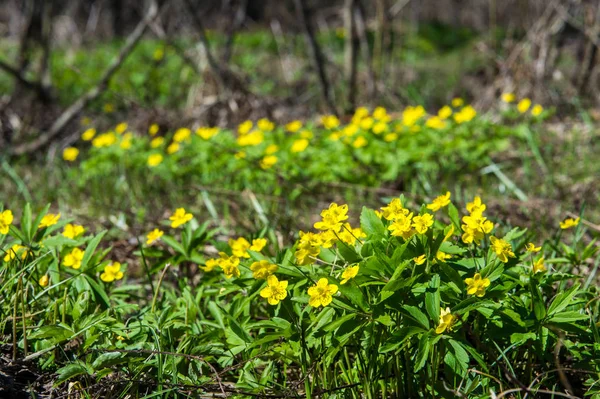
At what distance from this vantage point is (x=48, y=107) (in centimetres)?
614

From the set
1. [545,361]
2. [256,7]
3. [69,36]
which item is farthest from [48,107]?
[256,7]

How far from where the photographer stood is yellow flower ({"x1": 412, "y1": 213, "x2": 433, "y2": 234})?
146 cm

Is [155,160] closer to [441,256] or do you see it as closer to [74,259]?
[74,259]

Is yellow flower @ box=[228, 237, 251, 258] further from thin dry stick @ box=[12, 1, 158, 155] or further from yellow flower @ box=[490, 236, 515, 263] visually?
thin dry stick @ box=[12, 1, 158, 155]

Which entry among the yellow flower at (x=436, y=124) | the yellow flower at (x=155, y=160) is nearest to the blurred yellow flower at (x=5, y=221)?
the yellow flower at (x=155, y=160)

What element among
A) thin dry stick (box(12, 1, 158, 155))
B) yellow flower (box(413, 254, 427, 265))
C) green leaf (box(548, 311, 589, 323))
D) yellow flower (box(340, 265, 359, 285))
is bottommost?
green leaf (box(548, 311, 589, 323))

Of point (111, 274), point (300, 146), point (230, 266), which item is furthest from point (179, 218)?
point (300, 146)

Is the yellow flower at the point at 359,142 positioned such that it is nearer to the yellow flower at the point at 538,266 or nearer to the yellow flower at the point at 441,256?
the yellow flower at the point at 538,266

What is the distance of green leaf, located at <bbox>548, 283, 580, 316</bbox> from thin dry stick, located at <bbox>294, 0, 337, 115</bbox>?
13.0 feet

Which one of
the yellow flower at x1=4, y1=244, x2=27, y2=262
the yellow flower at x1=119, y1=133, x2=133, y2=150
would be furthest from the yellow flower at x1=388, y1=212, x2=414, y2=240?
the yellow flower at x1=119, y1=133, x2=133, y2=150

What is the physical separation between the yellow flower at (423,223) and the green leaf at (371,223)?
0.50 ft

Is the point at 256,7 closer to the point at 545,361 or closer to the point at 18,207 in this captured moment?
the point at 18,207

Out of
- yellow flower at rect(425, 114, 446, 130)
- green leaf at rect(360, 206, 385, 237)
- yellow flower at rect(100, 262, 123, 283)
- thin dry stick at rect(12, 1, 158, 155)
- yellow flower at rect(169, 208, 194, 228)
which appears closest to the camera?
green leaf at rect(360, 206, 385, 237)

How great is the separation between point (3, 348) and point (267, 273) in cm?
82
